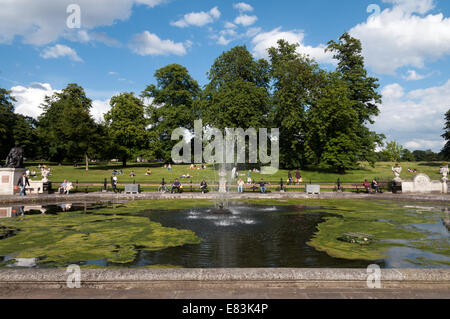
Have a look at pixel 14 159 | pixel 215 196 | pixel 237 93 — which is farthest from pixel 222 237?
pixel 237 93

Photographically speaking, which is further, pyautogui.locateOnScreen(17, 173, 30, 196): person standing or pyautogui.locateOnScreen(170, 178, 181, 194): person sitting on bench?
pyautogui.locateOnScreen(170, 178, 181, 194): person sitting on bench

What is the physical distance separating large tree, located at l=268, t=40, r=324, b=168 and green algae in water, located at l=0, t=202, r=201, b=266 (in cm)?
3586

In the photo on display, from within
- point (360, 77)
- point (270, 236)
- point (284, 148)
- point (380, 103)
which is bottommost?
point (270, 236)

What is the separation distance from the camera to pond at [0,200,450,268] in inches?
325

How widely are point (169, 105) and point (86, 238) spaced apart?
2108 inches

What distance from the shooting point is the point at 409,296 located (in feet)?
17.6

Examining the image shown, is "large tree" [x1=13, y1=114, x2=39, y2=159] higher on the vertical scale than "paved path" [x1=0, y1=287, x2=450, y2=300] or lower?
higher

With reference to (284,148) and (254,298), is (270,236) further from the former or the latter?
(284,148)

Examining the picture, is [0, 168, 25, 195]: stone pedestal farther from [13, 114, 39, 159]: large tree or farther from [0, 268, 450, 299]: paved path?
[13, 114, 39, 159]: large tree

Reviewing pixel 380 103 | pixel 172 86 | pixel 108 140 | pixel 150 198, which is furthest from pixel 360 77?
pixel 108 140

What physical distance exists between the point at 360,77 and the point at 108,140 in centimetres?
5110

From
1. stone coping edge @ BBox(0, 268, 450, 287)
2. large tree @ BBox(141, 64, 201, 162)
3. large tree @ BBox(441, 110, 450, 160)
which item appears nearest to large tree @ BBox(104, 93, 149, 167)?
large tree @ BBox(141, 64, 201, 162)

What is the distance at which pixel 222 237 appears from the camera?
1123 centimetres

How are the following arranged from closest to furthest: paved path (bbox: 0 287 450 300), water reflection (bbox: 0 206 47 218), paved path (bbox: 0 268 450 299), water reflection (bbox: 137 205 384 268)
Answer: paved path (bbox: 0 287 450 300) < paved path (bbox: 0 268 450 299) < water reflection (bbox: 137 205 384 268) < water reflection (bbox: 0 206 47 218)
